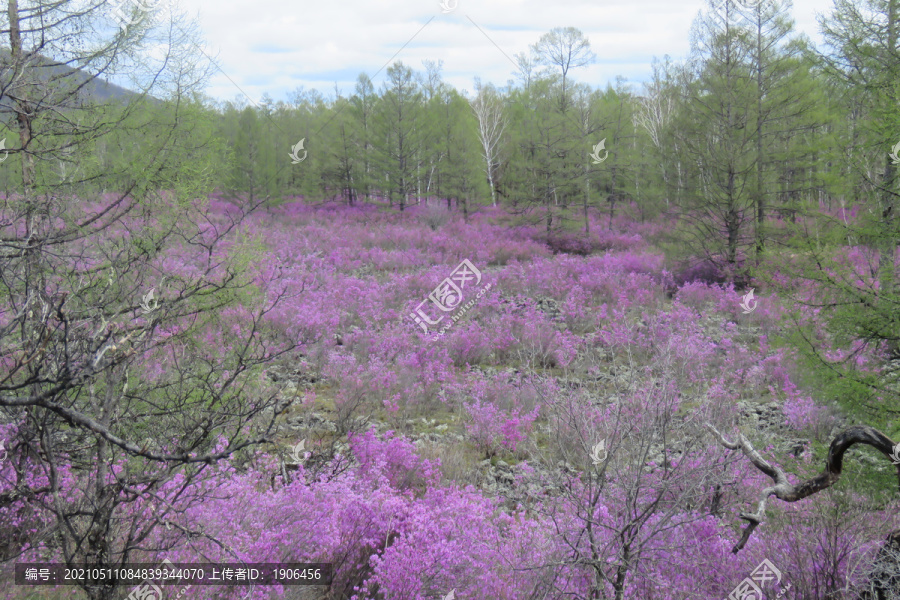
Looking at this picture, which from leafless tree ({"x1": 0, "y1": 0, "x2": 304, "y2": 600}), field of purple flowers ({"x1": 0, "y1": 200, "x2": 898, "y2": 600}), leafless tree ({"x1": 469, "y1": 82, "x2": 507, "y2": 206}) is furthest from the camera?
leafless tree ({"x1": 469, "y1": 82, "x2": 507, "y2": 206})

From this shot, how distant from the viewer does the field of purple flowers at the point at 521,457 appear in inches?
129

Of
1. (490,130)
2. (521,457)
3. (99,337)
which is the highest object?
(490,130)

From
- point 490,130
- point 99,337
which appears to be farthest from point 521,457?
point 490,130

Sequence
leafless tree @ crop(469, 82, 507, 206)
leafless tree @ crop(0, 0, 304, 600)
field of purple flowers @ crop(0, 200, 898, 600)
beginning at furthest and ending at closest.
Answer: leafless tree @ crop(469, 82, 507, 206)
field of purple flowers @ crop(0, 200, 898, 600)
leafless tree @ crop(0, 0, 304, 600)

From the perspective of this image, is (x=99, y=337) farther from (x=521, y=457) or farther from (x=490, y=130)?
(x=490, y=130)

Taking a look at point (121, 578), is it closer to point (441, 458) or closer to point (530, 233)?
point (441, 458)

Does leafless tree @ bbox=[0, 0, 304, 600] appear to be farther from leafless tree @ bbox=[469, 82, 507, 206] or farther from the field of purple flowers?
leafless tree @ bbox=[469, 82, 507, 206]

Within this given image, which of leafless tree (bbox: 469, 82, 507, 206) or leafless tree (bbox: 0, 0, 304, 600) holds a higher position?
leafless tree (bbox: 469, 82, 507, 206)

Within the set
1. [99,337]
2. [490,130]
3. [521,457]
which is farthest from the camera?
[490,130]

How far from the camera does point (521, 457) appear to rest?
248 inches

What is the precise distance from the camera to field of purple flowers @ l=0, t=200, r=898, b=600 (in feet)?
10.8

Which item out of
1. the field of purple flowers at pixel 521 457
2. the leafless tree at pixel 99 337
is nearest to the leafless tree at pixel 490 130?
the field of purple flowers at pixel 521 457

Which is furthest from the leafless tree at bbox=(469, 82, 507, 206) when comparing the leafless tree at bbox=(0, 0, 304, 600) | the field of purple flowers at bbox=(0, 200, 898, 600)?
the leafless tree at bbox=(0, 0, 304, 600)

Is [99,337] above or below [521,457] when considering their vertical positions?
above
